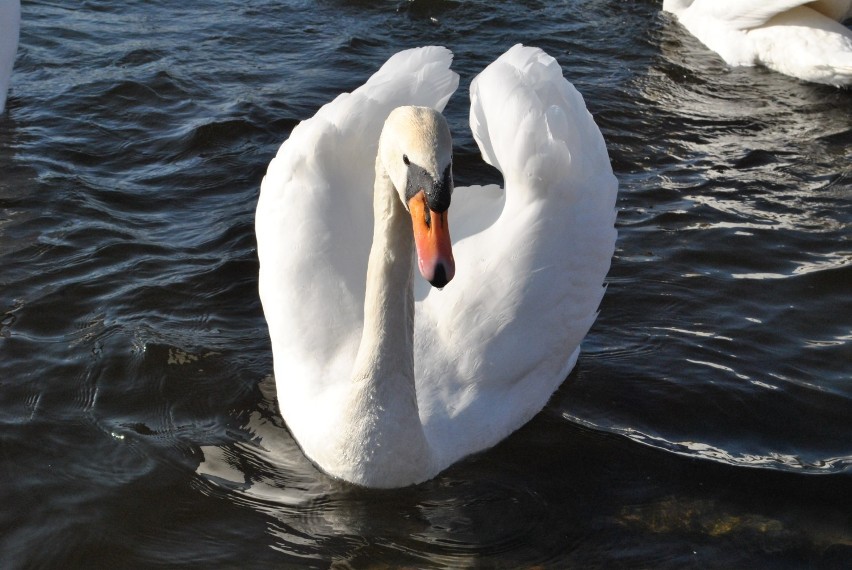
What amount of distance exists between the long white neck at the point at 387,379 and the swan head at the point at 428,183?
438 mm

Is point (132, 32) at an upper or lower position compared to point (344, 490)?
upper

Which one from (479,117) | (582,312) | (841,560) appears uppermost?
(479,117)

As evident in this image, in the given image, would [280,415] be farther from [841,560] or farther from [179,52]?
[179,52]

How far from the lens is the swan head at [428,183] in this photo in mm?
4215

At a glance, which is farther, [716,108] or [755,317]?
[716,108]

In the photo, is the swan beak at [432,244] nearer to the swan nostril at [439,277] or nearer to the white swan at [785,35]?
the swan nostril at [439,277]

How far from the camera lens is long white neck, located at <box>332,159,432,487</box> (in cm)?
493

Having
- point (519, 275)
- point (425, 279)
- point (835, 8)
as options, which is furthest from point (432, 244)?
point (835, 8)

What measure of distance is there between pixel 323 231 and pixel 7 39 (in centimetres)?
532

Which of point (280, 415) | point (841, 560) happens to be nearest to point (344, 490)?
point (280, 415)

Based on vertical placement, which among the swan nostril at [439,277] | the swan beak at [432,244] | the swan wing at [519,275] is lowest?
the swan wing at [519,275]

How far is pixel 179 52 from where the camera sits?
11.0 m

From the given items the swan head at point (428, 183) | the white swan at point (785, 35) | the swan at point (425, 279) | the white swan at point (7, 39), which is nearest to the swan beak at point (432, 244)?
the swan head at point (428, 183)

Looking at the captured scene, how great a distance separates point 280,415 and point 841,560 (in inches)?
104
